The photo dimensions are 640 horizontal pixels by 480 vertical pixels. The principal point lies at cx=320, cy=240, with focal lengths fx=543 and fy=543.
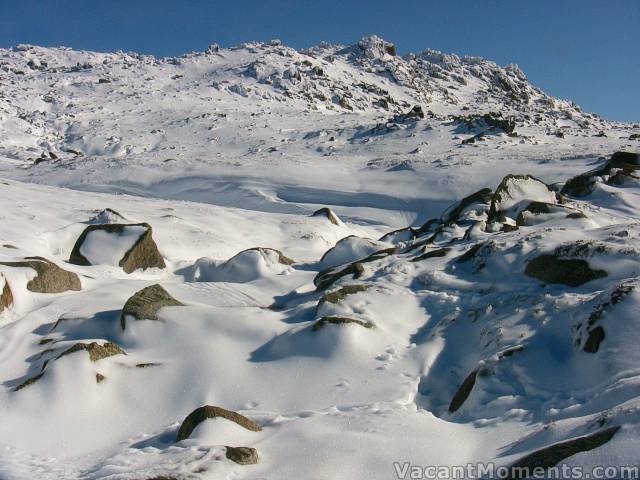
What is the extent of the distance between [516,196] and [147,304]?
27.2 feet

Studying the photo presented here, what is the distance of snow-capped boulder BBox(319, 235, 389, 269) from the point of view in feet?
37.0

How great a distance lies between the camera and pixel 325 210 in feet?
56.5

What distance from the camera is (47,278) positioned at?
8.18m

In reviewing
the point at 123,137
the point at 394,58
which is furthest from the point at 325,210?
the point at 394,58

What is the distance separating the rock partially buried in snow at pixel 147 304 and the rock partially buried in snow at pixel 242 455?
291cm

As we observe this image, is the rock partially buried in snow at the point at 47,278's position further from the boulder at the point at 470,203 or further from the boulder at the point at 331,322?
the boulder at the point at 470,203

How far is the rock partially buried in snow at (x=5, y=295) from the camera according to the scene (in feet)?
23.6

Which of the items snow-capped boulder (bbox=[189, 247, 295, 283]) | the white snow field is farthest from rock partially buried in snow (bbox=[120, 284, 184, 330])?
snow-capped boulder (bbox=[189, 247, 295, 283])

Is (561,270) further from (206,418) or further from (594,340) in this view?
(206,418)

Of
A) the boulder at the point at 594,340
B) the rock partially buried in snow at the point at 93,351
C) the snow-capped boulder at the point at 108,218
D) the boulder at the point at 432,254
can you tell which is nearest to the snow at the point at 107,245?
the snow-capped boulder at the point at 108,218

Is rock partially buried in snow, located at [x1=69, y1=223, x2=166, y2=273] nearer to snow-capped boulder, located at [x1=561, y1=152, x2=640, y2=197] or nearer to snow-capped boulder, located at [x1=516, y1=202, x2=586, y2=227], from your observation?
snow-capped boulder, located at [x1=516, y1=202, x2=586, y2=227]

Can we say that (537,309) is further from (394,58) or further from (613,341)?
(394,58)

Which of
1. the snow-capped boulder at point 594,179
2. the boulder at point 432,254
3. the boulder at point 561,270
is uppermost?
the snow-capped boulder at point 594,179

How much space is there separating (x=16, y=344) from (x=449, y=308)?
5273 mm
